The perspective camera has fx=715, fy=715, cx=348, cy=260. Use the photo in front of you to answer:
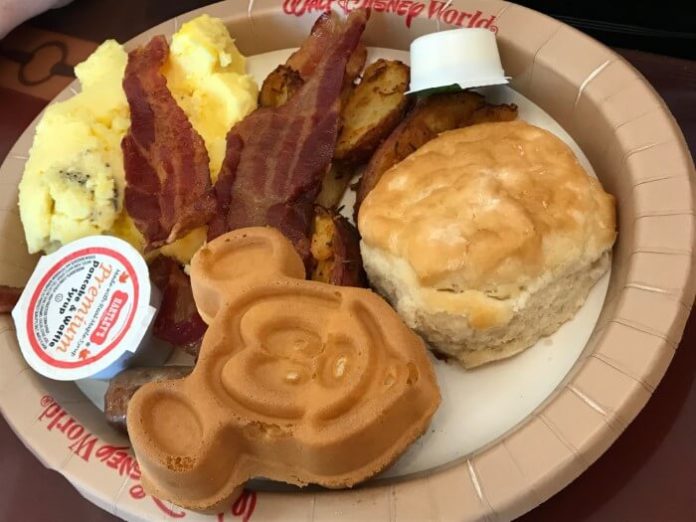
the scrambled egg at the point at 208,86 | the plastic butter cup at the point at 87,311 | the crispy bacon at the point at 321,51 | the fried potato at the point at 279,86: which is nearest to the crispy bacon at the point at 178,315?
the plastic butter cup at the point at 87,311

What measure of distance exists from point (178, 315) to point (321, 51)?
2.65 ft

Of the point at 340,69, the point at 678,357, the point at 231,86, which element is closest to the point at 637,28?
the point at 340,69

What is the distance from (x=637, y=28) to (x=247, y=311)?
1501 millimetres

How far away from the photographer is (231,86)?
6.11ft

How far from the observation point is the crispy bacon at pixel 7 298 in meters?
1.71

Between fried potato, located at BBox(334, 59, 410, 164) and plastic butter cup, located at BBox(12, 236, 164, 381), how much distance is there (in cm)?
59

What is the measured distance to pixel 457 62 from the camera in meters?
1.73

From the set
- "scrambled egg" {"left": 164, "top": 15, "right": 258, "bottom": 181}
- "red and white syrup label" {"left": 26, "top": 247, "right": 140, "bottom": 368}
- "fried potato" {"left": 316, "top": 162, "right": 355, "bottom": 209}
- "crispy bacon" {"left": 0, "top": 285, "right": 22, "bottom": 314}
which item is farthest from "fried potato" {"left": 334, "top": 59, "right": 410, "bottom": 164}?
"crispy bacon" {"left": 0, "top": 285, "right": 22, "bottom": 314}

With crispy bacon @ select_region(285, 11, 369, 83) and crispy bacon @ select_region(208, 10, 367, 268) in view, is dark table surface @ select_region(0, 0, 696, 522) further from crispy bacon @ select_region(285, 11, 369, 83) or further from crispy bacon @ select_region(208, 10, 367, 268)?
crispy bacon @ select_region(285, 11, 369, 83)

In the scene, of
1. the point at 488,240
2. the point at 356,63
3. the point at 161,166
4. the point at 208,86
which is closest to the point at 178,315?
the point at 161,166

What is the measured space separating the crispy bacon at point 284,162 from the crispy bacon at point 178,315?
0.46 ft

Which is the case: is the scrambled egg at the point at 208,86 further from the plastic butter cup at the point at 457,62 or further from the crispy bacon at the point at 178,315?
the plastic butter cup at the point at 457,62

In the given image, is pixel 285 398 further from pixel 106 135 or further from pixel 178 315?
pixel 106 135

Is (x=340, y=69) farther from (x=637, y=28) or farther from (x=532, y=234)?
(x=637, y=28)
